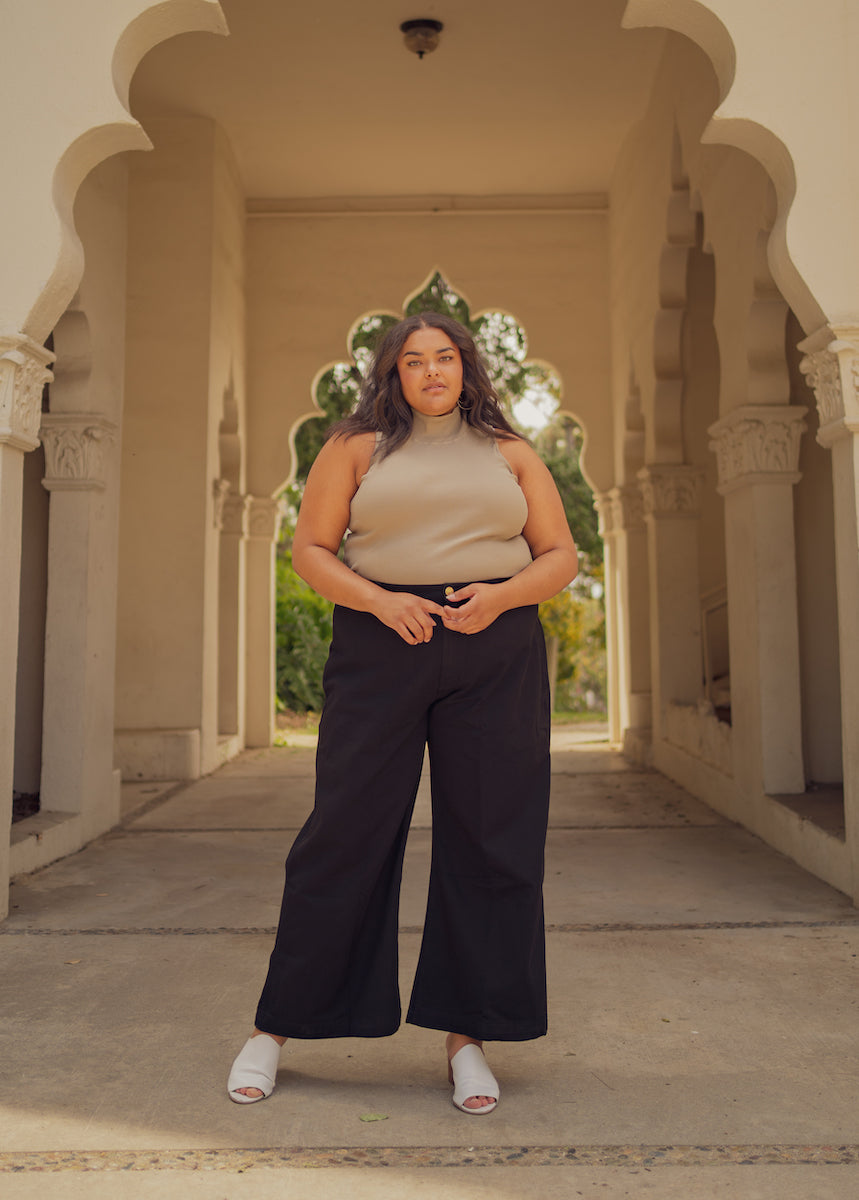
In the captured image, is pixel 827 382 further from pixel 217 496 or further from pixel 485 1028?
pixel 217 496

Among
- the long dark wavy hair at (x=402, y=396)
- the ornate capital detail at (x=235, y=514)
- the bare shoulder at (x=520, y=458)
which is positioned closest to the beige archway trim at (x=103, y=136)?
the long dark wavy hair at (x=402, y=396)

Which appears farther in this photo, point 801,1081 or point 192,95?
point 192,95

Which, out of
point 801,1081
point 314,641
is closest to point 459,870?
point 801,1081

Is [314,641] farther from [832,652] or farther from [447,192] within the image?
[832,652]

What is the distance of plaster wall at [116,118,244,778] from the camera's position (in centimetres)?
912

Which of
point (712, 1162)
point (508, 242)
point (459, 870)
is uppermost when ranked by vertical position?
point (508, 242)

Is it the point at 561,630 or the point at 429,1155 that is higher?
the point at 561,630

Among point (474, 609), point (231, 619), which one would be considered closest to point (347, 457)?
point (474, 609)

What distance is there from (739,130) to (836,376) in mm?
1047

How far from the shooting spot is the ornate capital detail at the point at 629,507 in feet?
36.3

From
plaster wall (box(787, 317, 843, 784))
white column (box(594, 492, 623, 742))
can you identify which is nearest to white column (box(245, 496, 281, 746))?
white column (box(594, 492, 623, 742))

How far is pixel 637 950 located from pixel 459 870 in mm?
1648

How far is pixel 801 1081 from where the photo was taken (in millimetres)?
2637

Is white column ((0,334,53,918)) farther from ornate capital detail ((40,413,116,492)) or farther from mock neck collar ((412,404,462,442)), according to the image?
mock neck collar ((412,404,462,442))
